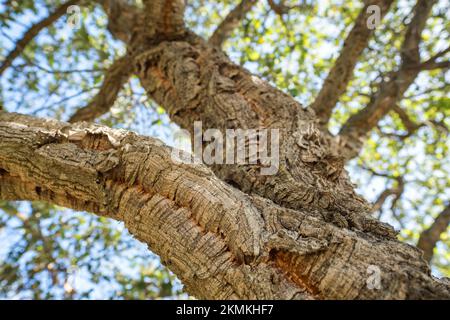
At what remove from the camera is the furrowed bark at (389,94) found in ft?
13.2

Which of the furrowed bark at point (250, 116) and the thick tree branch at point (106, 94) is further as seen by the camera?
the thick tree branch at point (106, 94)

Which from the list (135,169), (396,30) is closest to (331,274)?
(135,169)

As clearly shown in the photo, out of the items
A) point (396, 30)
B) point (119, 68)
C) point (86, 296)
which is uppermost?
point (396, 30)

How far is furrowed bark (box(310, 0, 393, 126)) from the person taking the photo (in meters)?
3.67

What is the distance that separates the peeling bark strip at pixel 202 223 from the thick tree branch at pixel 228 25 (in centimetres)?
300

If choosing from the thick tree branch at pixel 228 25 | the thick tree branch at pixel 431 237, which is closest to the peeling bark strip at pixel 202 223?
the thick tree branch at pixel 431 237

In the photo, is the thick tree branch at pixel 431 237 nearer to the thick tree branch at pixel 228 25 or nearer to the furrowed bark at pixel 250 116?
the furrowed bark at pixel 250 116

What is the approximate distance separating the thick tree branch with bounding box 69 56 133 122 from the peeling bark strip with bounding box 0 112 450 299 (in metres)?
2.46

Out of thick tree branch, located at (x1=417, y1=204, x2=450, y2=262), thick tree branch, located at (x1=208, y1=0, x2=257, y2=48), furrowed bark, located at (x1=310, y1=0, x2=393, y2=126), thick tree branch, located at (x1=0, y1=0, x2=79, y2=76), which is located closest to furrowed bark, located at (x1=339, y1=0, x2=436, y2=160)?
furrowed bark, located at (x1=310, y1=0, x2=393, y2=126)

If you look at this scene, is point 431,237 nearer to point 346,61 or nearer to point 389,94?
point 389,94

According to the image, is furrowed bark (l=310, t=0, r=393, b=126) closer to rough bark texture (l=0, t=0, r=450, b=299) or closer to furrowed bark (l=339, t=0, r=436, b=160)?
furrowed bark (l=339, t=0, r=436, b=160)

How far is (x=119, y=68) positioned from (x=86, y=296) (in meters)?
2.82
